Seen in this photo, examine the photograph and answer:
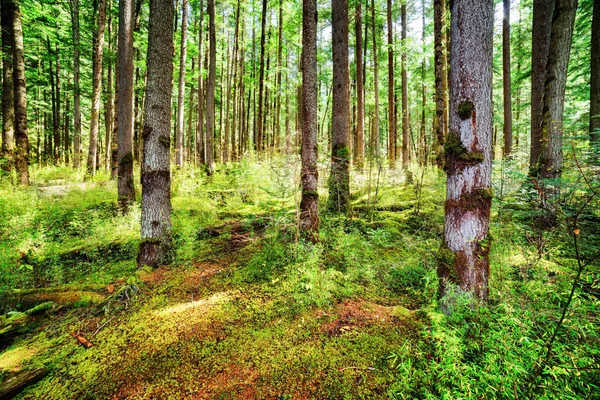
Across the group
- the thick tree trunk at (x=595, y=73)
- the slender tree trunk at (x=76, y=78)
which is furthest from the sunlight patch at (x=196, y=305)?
the slender tree trunk at (x=76, y=78)

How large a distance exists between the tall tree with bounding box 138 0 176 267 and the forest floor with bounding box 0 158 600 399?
543 mm

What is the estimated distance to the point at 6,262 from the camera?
13.8ft

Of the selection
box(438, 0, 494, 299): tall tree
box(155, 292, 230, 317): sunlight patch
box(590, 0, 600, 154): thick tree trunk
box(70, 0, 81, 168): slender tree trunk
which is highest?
box(70, 0, 81, 168): slender tree trunk

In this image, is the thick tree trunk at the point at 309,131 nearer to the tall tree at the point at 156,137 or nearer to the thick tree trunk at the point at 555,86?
the tall tree at the point at 156,137

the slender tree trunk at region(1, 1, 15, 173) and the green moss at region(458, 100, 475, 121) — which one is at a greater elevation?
the slender tree trunk at region(1, 1, 15, 173)

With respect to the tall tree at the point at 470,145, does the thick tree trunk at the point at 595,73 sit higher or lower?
higher

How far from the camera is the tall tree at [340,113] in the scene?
6668 millimetres

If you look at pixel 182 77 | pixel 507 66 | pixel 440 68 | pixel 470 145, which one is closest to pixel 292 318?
pixel 470 145

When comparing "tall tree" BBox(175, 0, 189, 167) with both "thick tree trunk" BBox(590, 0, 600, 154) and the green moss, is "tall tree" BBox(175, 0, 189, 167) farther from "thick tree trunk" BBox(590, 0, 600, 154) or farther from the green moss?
"thick tree trunk" BBox(590, 0, 600, 154)

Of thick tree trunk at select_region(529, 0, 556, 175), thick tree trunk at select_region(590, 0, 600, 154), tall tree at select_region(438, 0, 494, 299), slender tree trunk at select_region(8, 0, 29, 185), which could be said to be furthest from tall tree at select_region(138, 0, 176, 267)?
thick tree trunk at select_region(590, 0, 600, 154)

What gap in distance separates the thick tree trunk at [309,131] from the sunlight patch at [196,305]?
183 centimetres

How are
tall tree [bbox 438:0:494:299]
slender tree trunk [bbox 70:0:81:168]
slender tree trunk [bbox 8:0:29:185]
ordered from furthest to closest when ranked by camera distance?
1. slender tree trunk [bbox 70:0:81:168]
2. slender tree trunk [bbox 8:0:29:185]
3. tall tree [bbox 438:0:494:299]

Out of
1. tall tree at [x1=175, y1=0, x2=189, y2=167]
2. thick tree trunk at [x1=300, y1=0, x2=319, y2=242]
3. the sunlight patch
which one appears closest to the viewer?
the sunlight patch

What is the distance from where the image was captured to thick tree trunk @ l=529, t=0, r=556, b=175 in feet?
21.5
